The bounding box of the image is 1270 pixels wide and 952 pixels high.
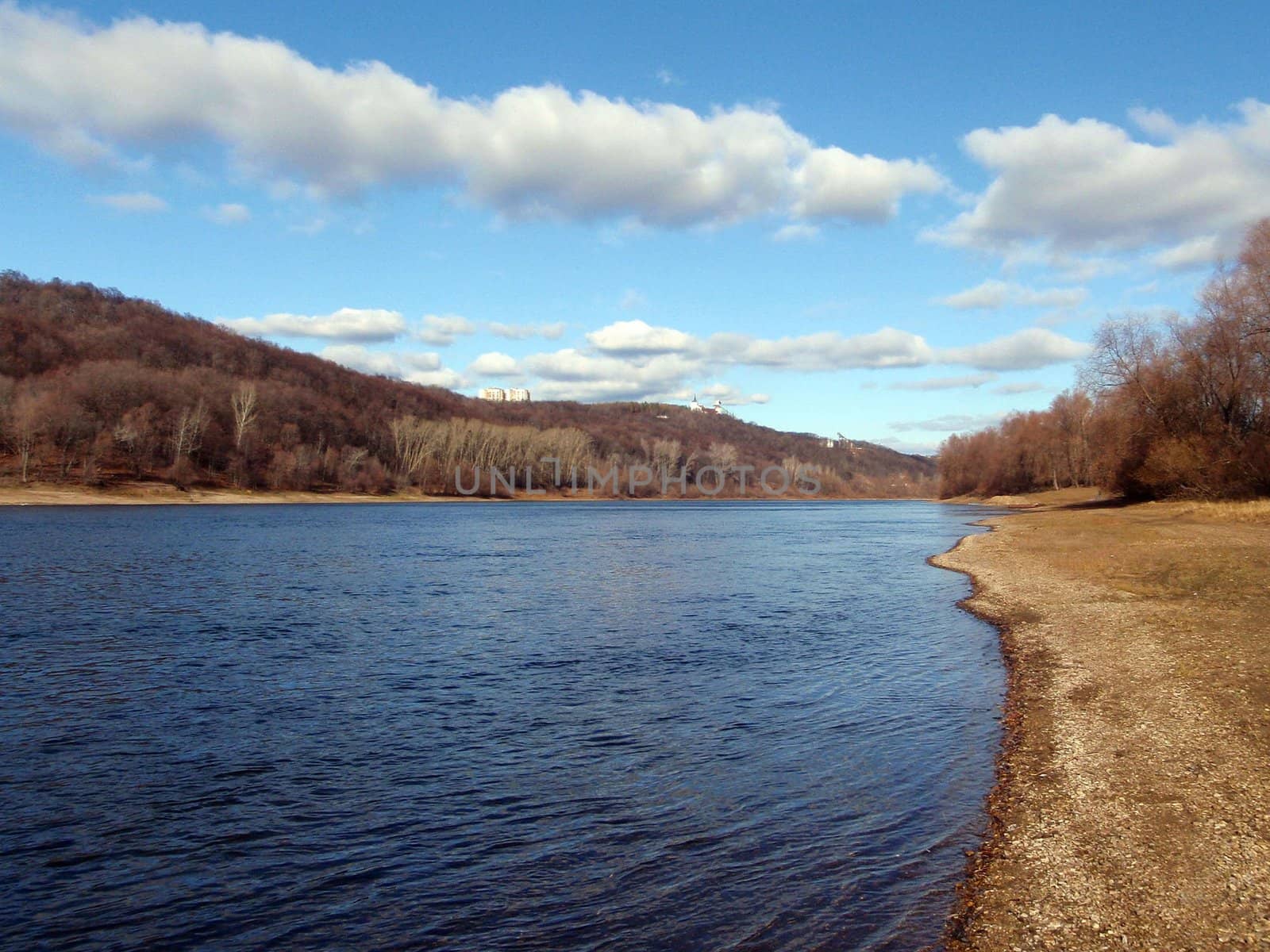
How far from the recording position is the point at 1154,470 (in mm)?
59531

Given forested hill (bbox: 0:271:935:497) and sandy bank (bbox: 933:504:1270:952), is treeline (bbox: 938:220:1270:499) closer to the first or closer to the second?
sandy bank (bbox: 933:504:1270:952)

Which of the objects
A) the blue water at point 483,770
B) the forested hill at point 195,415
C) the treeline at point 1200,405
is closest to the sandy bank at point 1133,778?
the blue water at point 483,770

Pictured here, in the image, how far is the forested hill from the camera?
9438 centimetres

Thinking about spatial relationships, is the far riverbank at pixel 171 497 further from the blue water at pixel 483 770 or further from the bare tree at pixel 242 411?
the blue water at pixel 483 770

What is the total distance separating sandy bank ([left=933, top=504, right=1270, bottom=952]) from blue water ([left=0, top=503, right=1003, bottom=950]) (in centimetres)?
59

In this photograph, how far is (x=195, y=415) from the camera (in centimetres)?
11250

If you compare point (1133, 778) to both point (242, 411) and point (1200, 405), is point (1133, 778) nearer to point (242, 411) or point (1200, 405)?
point (1200, 405)

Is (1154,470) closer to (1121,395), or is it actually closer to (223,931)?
(1121,395)

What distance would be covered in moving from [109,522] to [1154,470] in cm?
7370

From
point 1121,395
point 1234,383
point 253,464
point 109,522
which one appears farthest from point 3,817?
point 253,464

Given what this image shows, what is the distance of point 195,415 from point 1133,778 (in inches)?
4776

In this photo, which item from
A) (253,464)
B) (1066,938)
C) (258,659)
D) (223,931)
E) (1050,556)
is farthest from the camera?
(253,464)

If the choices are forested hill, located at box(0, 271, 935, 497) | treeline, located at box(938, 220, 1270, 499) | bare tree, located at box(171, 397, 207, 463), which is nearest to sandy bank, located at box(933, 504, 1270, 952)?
treeline, located at box(938, 220, 1270, 499)

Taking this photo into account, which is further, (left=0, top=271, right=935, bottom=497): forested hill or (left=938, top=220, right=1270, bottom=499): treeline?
(left=0, top=271, right=935, bottom=497): forested hill
